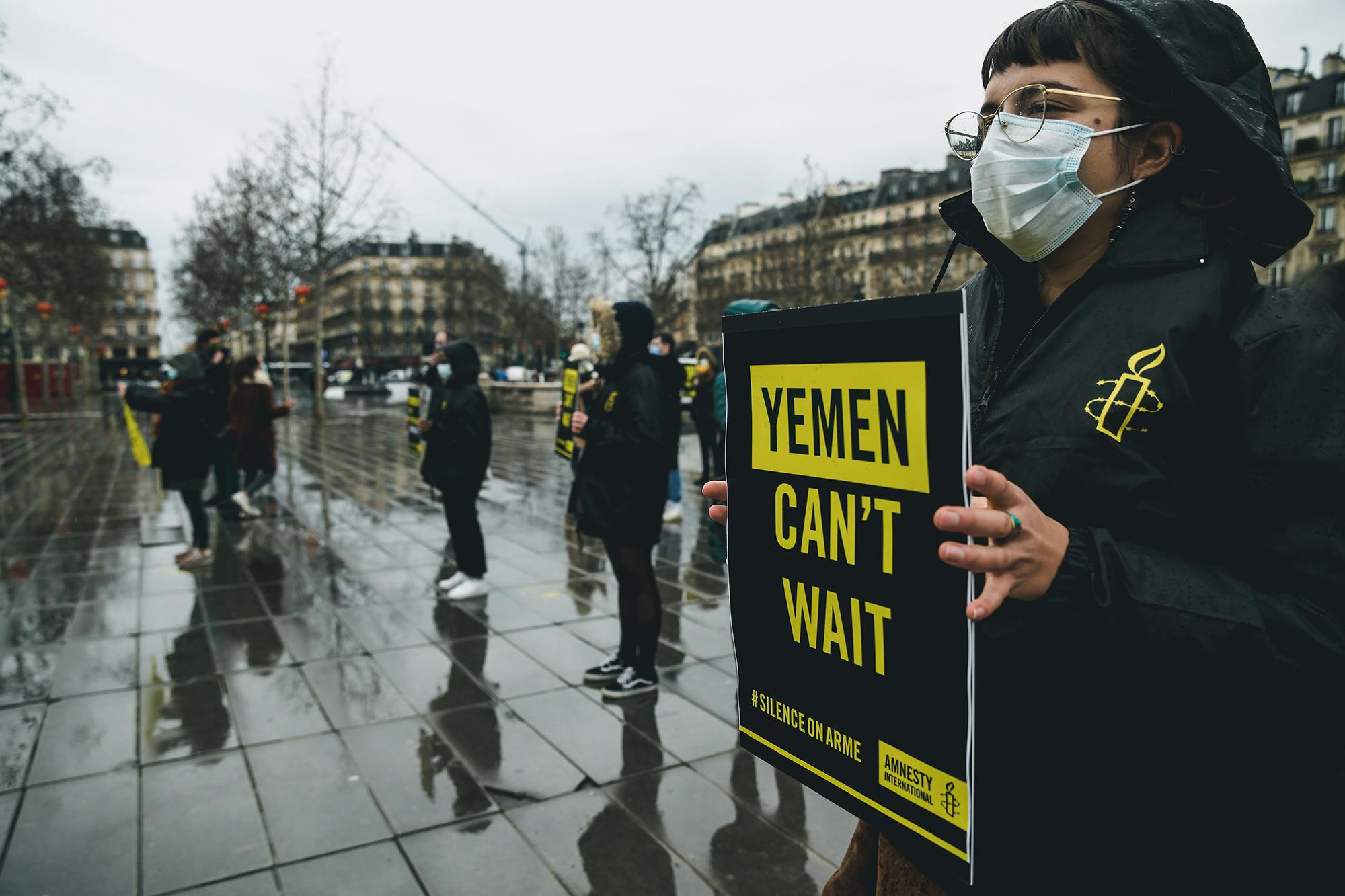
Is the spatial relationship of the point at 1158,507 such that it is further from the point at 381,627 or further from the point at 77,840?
the point at 381,627

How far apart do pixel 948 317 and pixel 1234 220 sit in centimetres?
65

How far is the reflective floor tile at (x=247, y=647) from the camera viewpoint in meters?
5.24

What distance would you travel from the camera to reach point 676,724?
434 centimetres

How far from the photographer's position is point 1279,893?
1.20 meters

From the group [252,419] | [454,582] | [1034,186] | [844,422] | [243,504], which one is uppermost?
[1034,186]

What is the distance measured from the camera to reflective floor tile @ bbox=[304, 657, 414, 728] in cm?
447

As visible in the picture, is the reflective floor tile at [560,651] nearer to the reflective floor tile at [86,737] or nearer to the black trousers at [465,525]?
the black trousers at [465,525]

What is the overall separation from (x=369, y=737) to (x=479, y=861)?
1304 millimetres

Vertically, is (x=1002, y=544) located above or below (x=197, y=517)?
above

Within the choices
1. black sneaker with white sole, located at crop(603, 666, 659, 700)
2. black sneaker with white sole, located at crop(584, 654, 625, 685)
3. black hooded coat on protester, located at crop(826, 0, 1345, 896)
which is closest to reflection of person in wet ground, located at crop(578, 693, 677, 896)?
black sneaker with white sole, located at crop(603, 666, 659, 700)

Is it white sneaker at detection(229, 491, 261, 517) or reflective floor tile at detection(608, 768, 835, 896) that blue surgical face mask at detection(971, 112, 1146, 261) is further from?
white sneaker at detection(229, 491, 261, 517)

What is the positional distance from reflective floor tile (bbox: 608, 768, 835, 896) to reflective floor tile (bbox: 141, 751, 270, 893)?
1435 mm

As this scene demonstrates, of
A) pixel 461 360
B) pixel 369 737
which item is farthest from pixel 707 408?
pixel 369 737

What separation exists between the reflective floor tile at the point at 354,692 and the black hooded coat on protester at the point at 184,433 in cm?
348
